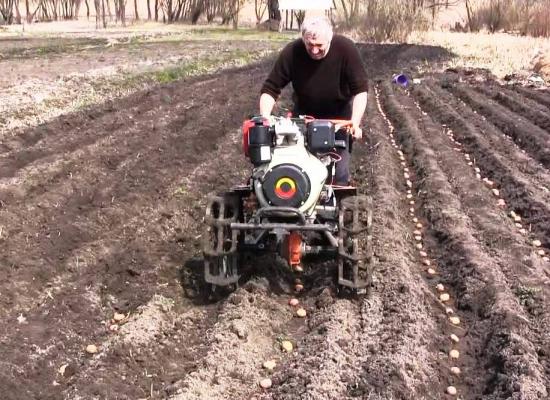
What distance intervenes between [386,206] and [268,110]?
1.89 metres

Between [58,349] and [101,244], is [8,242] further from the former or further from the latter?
[58,349]

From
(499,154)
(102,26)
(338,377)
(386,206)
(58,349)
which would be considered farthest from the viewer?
(102,26)

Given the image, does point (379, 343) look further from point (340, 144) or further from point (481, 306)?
point (340, 144)

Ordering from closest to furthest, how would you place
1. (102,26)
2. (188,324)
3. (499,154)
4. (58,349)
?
(58,349), (188,324), (499,154), (102,26)

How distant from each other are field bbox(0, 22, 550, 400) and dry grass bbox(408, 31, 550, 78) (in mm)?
6785

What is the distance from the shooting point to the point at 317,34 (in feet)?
16.2

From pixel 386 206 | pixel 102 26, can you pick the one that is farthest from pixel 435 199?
pixel 102 26

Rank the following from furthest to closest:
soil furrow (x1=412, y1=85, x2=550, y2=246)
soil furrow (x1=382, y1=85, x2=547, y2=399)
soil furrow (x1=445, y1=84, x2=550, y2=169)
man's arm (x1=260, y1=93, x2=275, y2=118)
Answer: soil furrow (x1=445, y1=84, x2=550, y2=169)
soil furrow (x1=412, y1=85, x2=550, y2=246)
man's arm (x1=260, y1=93, x2=275, y2=118)
soil furrow (x1=382, y1=85, x2=547, y2=399)

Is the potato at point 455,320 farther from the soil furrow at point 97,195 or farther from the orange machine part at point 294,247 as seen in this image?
the soil furrow at point 97,195

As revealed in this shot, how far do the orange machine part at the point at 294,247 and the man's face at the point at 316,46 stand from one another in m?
1.31

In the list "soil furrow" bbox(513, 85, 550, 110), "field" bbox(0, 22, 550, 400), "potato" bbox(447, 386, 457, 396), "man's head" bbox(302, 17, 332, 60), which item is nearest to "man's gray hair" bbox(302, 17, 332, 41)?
"man's head" bbox(302, 17, 332, 60)

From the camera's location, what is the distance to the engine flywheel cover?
179 inches

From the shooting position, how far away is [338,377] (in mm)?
3850

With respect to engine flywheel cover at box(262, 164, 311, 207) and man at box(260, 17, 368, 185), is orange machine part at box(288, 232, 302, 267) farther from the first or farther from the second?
man at box(260, 17, 368, 185)
